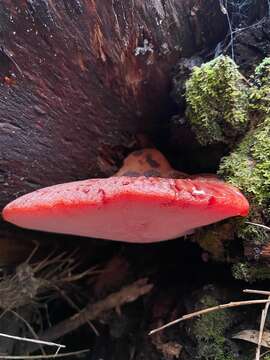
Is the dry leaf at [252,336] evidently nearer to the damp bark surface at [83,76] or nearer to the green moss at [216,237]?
the green moss at [216,237]

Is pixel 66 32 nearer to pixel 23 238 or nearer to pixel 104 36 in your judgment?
pixel 104 36

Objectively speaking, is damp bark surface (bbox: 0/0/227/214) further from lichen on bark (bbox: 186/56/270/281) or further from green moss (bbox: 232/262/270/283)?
green moss (bbox: 232/262/270/283)

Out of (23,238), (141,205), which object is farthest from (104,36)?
(23,238)

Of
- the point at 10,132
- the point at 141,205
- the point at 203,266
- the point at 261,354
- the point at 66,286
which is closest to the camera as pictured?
the point at 141,205

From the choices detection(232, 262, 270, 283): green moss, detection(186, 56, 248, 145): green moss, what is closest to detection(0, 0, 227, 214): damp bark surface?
detection(186, 56, 248, 145): green moss

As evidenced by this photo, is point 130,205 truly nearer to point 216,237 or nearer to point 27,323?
point 216,237

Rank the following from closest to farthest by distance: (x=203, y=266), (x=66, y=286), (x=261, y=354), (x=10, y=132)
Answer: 1. (x=261, y=354)
2. (x=10, y=132)
3. (x=203, y=266)
4. (x=66, y=286)
